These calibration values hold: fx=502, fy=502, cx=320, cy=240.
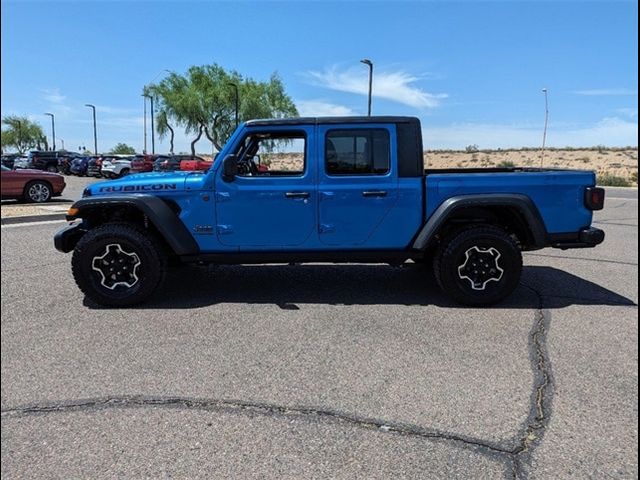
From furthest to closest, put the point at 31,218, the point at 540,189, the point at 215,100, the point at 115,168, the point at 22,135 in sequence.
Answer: the point at 22,135
the point at 215,100
the point at 115,168
the point at 31,218
the point at 540,189

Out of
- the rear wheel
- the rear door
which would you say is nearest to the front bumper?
the rear door

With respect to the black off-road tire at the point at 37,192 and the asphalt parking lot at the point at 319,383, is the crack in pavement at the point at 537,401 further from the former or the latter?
the black off-road tire at the point at 37,192

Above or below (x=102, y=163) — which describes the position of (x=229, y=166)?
below

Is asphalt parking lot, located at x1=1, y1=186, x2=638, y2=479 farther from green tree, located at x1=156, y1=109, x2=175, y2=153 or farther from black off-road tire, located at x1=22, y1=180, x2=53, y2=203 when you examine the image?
green tree, located at x1=156, y1=109, x2=175, y2=153

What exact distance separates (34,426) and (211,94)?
45850 mm

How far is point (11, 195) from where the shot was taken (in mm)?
14344

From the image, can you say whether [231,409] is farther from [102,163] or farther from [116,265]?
[102,163]

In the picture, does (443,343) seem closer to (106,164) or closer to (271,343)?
(271,343)

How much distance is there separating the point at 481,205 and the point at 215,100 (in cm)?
4443

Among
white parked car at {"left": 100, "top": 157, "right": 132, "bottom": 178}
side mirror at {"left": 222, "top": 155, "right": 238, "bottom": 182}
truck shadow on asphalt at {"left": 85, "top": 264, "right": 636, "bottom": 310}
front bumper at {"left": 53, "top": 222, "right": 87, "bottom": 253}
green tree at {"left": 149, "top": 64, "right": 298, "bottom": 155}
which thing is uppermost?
green tree at {"left": 149, "top": 64, "right": 298, "bottom": 155}

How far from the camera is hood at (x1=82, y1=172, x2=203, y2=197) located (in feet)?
16.5

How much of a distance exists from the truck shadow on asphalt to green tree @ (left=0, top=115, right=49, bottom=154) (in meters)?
98.8

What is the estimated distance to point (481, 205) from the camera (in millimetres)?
4980

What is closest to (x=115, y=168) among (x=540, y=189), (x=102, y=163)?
(x=102, y=163)
